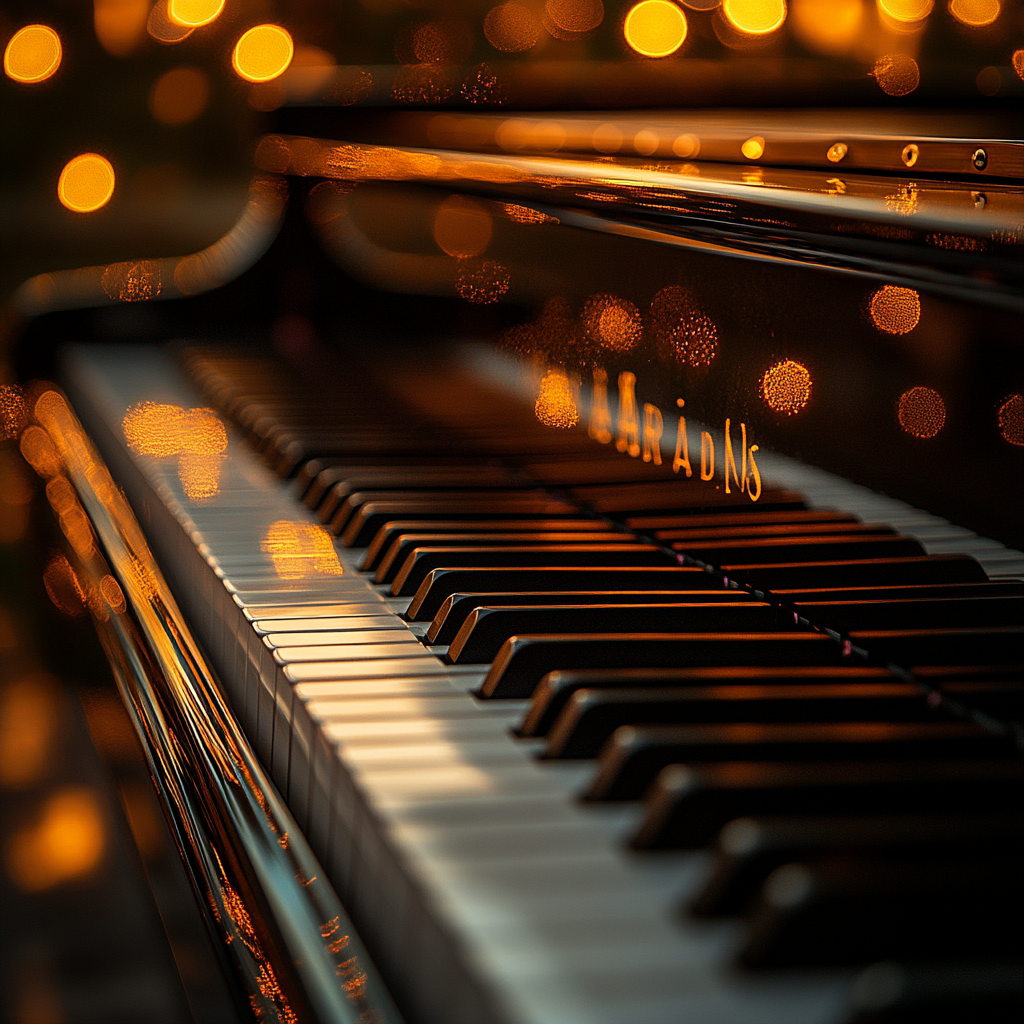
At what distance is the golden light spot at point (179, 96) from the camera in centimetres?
521

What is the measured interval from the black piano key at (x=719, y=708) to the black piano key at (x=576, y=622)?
0.51 ft

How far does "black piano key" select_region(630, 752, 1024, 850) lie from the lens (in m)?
0.64

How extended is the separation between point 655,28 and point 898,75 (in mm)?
2658

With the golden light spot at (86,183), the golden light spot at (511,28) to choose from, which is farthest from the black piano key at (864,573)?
the golden light spot at (86,183)

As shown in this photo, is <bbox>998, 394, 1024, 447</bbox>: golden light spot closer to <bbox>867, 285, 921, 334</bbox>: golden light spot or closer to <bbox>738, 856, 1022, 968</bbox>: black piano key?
<bbox>867, 285, 921, 334</bbox>: golden light spot

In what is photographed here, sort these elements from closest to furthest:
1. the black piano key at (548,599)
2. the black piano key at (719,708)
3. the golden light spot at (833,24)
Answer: the black piano key at (719,708) < the black piano key at (548,599) < the golden light spot at (833,24)

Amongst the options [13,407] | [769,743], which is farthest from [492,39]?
[769,743]

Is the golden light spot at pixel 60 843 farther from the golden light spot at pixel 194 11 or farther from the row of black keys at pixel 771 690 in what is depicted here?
the golden light spot at pixel 194 11

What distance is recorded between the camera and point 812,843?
22.8 inches

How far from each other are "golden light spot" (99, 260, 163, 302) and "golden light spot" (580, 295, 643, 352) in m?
1.41

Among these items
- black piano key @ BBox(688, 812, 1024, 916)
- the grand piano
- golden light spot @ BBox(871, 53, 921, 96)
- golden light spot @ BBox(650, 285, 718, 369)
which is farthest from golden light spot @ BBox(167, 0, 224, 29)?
black piano key @ BBox(688, 812, 1024, 916)

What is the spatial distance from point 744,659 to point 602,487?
500mm

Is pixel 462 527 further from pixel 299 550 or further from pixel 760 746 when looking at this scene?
pixel 760 746

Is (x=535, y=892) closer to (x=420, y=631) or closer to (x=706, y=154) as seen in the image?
(x=420, y=631)
